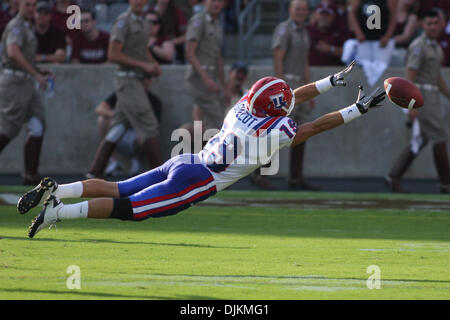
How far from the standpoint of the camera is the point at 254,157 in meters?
7.07

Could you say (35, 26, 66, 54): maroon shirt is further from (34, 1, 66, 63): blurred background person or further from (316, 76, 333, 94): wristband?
(316, 76, 333, 94): wristband

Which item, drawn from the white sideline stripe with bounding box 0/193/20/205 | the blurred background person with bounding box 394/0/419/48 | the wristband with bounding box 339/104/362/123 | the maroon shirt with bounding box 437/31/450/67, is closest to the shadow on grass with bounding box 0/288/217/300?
the wristband with bounding box 339/104/362/123

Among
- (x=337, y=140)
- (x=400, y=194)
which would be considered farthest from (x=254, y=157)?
(x=337, y=140)

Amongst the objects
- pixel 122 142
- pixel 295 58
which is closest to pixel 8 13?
pixel 122 142

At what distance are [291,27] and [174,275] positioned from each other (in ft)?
22.5

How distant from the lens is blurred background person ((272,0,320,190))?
12.2 metres

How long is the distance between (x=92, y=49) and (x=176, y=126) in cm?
168

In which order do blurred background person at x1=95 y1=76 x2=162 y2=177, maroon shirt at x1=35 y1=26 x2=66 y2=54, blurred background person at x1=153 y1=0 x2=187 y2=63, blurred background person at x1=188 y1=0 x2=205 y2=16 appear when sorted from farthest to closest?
blurred background person at x1=188 y1=0 x2=205 y2=16 → blurred background person at x1=153 y1=0 x2=187 y2=63 → maroon shirt at x1=35 y1=26 x2=66 y2=54 → blurred background person at x1=95 y1=76 x2=162 y2=177

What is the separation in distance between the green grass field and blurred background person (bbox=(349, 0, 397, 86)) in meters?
3.77

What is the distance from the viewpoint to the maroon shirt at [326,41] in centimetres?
1436

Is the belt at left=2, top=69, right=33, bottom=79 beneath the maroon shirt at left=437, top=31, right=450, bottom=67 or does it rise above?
beneath

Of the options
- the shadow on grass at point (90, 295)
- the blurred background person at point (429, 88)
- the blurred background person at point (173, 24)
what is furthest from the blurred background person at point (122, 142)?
the shadow on grass at point (90, 295)

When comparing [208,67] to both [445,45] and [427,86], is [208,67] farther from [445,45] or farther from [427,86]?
[445,45]
